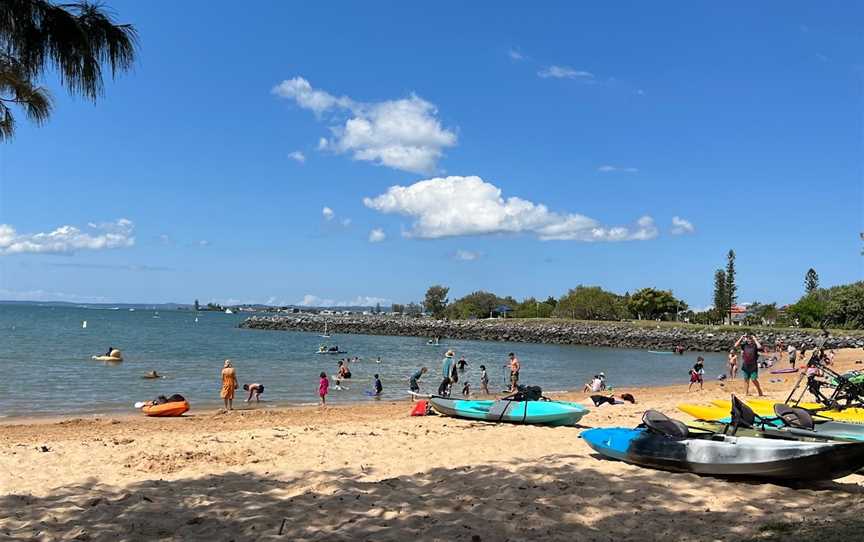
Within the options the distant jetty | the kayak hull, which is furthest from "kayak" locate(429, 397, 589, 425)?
the distant jetty

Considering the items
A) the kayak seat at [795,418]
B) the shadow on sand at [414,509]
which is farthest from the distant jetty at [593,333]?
the shadow on sand at [414,509]

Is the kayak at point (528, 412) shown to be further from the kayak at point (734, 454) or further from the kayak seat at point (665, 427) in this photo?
the kayak seat at point (665, 427)

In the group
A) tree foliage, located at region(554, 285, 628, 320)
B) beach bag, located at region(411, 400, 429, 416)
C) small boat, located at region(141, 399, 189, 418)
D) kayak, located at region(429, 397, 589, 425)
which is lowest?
small boat, located at region(141, 399, 189, 418)

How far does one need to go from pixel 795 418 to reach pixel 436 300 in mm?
127631

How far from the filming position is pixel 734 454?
7.90 metres

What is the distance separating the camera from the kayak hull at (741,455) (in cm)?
740

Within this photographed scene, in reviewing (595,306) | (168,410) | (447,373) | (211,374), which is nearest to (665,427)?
(447,373)

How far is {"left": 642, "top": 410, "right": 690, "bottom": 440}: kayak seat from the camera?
8.57 meters

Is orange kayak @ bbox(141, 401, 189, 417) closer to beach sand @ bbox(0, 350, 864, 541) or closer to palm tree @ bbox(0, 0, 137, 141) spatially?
beach sand @ bbox(0, 350, 864, 541)

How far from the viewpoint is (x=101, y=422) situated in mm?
15711

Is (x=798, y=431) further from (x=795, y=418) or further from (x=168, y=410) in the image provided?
(x=168, y=410)

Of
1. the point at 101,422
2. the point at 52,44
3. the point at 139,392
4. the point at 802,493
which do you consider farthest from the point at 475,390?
the point at 52,44

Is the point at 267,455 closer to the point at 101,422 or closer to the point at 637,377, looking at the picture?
the point at 101,422

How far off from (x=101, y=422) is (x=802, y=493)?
1469 centimetres
